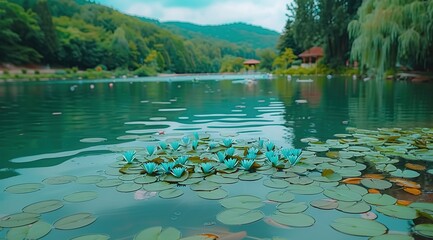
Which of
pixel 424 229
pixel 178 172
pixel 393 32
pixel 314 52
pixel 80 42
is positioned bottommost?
pixel 424 229

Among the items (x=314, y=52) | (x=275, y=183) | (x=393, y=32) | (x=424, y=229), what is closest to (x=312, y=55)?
(x=314, y=52)

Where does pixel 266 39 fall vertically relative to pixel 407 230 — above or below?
above

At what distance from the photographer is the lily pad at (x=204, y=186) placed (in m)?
2.14

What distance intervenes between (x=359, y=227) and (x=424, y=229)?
299mm

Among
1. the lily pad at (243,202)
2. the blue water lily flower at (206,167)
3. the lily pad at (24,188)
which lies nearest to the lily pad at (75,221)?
the lily pad at (24,188)

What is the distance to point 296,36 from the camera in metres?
30.2

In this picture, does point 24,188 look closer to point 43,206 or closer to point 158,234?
point 43,206

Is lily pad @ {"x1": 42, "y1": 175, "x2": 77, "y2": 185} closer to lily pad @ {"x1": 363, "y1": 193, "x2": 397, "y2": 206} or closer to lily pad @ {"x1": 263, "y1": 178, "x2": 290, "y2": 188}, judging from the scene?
lily pad @ {"x1": 263, "y1": 178, "x2": 290, "y2": 188}

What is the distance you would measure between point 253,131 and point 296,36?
1101 inches

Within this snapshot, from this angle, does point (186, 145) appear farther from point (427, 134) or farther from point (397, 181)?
point (427, 134)

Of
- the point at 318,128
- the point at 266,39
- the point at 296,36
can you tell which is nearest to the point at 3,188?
the point at 318,128

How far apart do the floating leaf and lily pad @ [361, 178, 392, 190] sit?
179cm

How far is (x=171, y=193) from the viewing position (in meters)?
2.07

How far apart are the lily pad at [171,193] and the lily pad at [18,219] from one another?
27.6 inches
